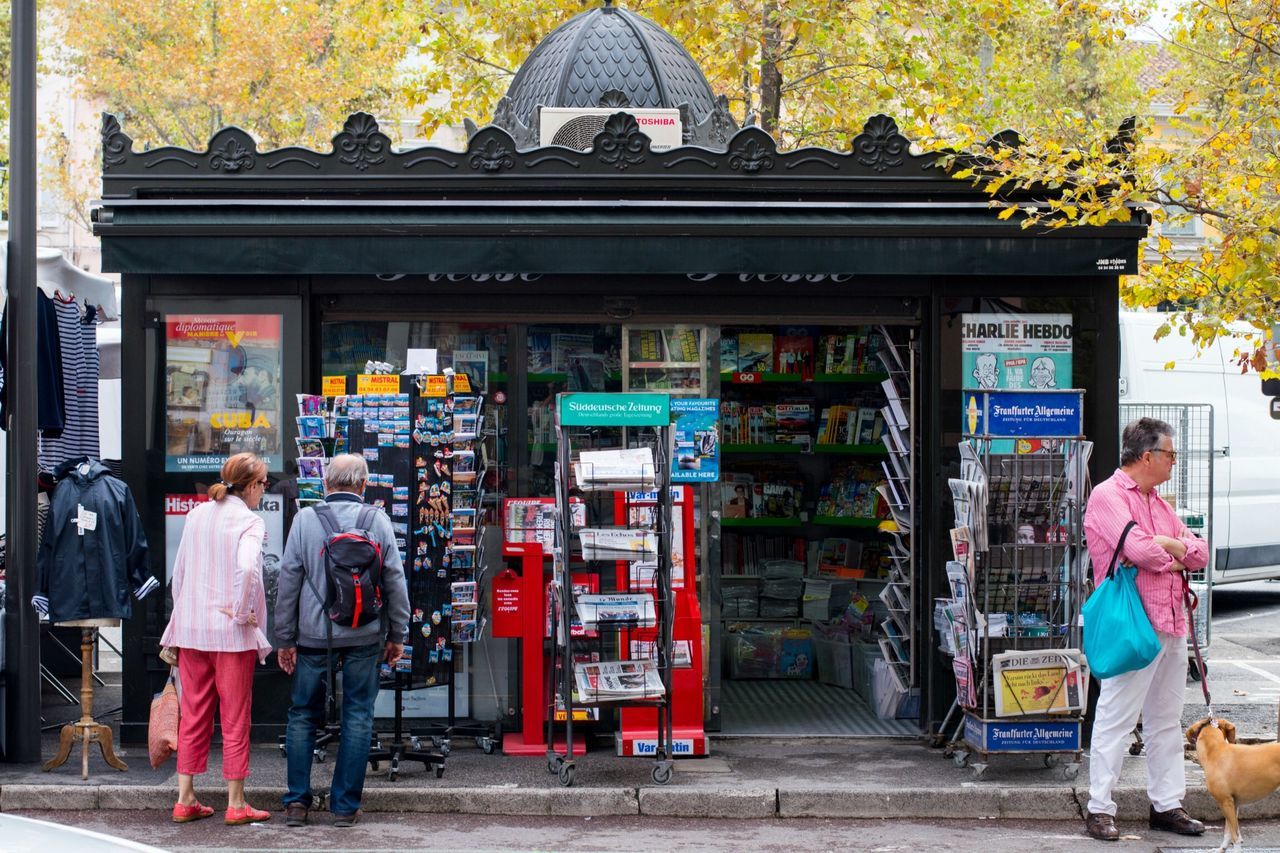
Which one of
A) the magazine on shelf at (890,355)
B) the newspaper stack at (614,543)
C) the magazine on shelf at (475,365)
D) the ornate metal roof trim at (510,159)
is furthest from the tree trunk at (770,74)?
the newspaper stack at (614,543)

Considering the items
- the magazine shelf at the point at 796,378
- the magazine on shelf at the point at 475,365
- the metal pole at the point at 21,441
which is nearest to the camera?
the metal pole at the point at 21,441

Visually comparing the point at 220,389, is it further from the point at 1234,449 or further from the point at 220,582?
the point at 1234,449

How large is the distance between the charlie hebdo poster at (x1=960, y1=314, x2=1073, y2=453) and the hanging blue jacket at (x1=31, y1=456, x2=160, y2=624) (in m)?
5.17

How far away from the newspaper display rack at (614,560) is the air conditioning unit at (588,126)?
7.13 feet

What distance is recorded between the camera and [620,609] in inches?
316

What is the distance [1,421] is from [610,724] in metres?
4.16

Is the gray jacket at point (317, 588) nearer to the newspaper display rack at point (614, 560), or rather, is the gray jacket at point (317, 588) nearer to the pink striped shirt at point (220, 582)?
the pink striped shirt at point (220, 582)

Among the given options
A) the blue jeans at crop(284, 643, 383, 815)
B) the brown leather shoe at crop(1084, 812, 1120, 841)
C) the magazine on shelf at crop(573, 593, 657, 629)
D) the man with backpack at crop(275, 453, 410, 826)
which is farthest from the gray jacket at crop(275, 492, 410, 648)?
the brown leather shoe at crop(1084, 812, 1120, 841)

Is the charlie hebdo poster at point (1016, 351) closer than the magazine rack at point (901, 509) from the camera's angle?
Yes

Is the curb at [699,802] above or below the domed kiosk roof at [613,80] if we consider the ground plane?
below

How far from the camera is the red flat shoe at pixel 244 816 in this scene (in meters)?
7.32

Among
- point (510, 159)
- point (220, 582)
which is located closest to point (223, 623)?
point (220, 582)

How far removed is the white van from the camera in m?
14.9

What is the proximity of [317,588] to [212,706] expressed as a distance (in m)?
0.98
